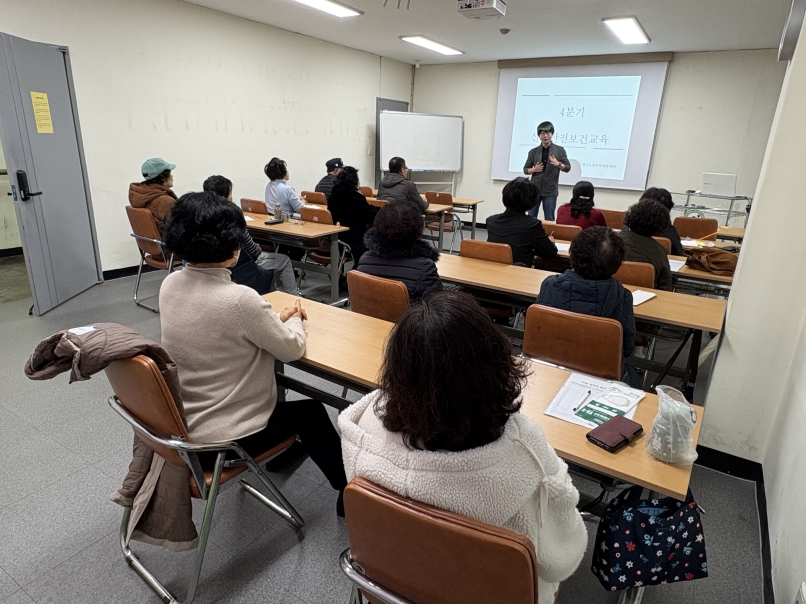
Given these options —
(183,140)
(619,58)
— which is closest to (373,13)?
(183,140)

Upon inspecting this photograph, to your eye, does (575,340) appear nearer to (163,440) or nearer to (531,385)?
(531,385)

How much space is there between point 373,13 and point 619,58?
12.5 ft

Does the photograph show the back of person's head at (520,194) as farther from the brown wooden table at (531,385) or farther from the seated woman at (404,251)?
the brown wooden table at (531,385)

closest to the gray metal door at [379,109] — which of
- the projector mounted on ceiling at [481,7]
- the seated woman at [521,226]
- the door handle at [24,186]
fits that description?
the projector mounted on ceiling at [481,7]

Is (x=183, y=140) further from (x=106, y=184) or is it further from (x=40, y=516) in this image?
(x=40, y=516)

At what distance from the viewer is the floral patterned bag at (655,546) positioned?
1140mm

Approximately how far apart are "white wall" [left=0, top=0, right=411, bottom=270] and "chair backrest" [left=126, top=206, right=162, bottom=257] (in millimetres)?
1038

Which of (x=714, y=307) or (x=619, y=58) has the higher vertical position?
(x=619, y=58)

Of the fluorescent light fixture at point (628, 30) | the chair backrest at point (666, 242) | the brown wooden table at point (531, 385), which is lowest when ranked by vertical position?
the brown wooden table at point (531, 385)

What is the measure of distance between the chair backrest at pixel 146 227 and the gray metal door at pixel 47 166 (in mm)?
678

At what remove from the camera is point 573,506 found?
92cm

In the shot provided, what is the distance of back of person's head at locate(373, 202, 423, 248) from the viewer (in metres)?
2.28

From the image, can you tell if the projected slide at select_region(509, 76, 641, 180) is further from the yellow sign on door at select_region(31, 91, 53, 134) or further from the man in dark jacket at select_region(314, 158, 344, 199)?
the yellow sign on door at select_region(31, 91, 53, 134)

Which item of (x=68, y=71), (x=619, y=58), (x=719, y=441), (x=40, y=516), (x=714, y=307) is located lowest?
(x=40, y=516)
